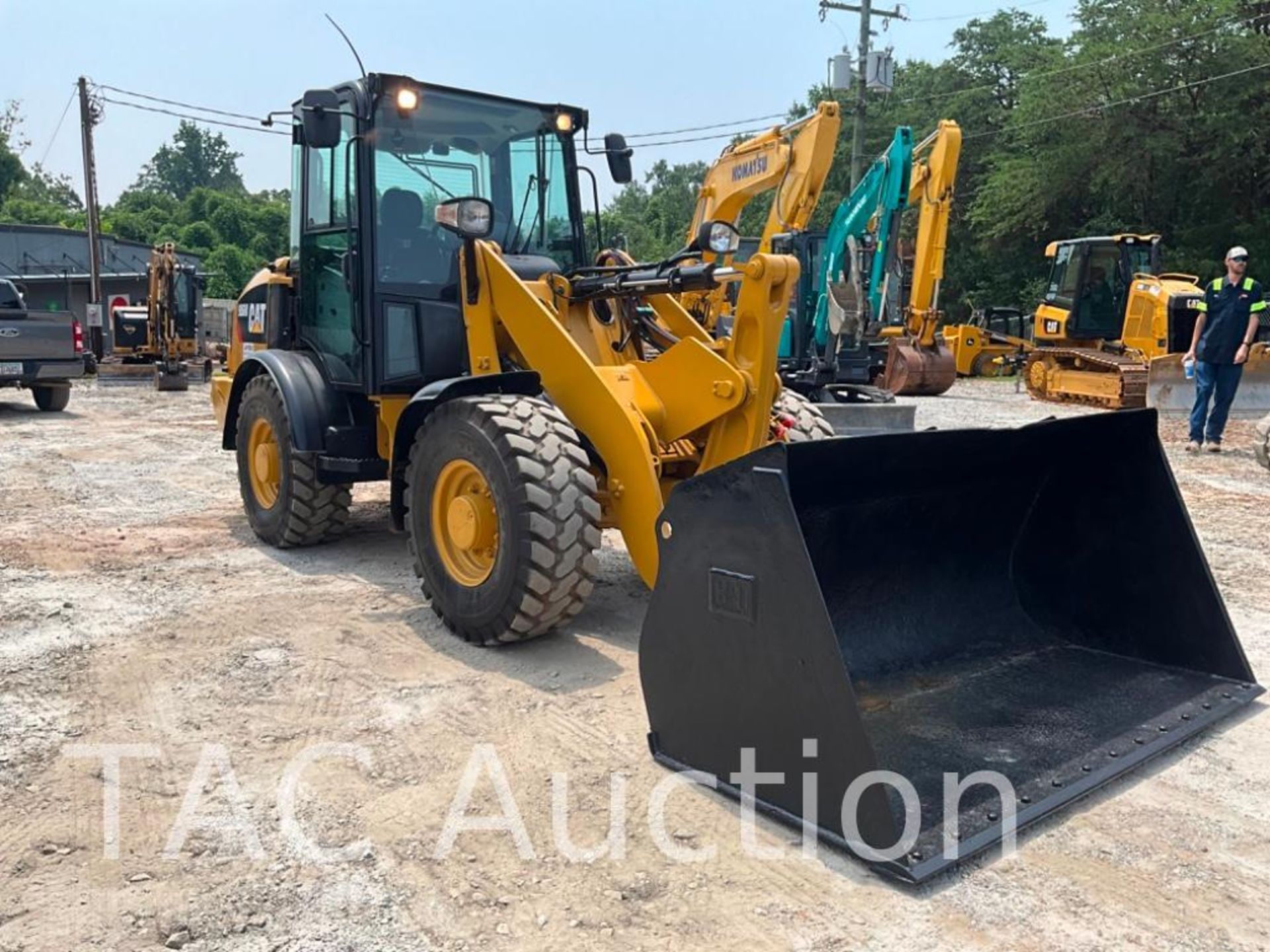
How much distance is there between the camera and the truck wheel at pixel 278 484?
20.8ft

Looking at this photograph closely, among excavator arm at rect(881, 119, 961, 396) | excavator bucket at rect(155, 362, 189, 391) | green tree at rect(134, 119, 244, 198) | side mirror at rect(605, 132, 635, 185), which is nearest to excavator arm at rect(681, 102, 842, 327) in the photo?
side mirror at rect(605, 132, 635, 185)

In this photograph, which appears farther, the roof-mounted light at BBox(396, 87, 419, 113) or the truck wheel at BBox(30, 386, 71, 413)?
the truck wheel at BBox(30, 386, 71, 413)

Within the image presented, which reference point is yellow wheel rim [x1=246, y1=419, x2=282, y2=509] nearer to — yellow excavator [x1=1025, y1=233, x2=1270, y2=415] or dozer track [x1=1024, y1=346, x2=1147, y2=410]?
dozer track [x1=1024, y1=346, x2=1147, y2=410]

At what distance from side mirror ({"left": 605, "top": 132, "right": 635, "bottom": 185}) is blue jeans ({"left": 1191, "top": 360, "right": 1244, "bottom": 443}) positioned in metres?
6.91

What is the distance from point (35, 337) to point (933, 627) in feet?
46.0

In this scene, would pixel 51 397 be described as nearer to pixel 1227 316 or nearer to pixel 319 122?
pixel 319 122

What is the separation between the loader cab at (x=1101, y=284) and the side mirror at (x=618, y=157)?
12.6 metres

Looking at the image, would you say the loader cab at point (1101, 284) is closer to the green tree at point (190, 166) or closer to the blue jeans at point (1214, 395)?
the blue jeans at point (1214, 395)

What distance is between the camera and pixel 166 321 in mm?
22516

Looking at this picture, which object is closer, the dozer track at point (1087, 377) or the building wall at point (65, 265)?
the dozer track at point (1087, 377)

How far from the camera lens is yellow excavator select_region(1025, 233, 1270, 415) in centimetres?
1557

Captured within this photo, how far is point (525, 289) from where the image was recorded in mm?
5035

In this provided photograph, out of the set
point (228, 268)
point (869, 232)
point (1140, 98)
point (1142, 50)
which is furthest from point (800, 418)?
point (228, 268)

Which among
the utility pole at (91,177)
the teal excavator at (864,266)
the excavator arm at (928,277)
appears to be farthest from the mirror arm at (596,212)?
the utility pole at (91,177)
